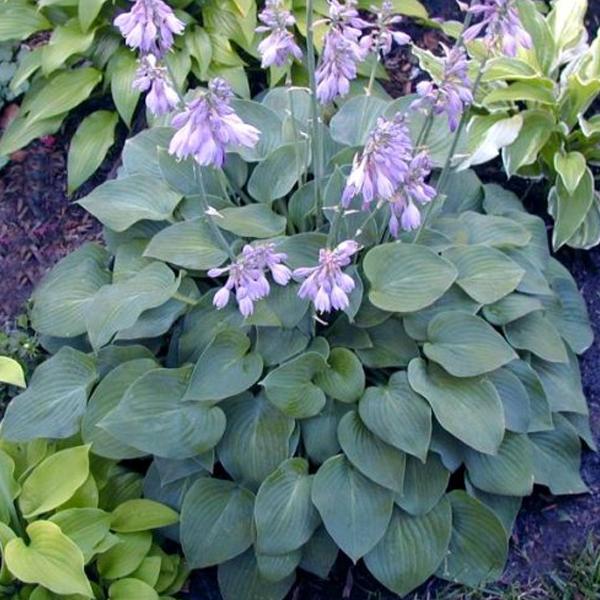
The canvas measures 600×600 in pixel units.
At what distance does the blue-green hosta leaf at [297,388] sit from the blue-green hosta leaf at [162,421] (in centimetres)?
22

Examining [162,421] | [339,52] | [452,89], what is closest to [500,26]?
[452,89]

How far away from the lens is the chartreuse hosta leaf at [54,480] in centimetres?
335

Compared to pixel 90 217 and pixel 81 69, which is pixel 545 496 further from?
pixel 81 69

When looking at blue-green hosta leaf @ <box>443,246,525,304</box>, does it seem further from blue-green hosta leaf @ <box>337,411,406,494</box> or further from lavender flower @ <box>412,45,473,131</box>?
lavender flower @ <box>412,45,473,131</box>

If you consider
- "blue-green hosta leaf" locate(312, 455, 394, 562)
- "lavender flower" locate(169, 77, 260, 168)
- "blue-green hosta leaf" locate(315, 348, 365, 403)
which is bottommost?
"blue-green hosta leaf" locate(312, 455, 394, 562)

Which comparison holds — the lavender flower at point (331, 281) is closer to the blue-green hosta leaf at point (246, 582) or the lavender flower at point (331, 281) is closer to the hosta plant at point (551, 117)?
the blue-green hosta leaf at point (246, 582)

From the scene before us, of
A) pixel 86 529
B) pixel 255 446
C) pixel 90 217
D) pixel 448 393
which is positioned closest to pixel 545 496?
pixel 448 393

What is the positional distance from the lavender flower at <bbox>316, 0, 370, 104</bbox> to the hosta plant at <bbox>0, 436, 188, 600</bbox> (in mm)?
1490

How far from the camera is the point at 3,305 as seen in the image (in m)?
4.54

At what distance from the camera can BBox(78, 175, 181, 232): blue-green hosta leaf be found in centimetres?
382

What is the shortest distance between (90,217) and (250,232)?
4.56ft

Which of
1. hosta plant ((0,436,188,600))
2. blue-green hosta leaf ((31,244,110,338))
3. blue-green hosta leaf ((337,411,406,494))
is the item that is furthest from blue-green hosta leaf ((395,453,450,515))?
blue-green hosta leaf ((31,244,110,338))

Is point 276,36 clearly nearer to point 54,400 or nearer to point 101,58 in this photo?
point 54,400

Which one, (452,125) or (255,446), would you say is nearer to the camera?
(452,125)
